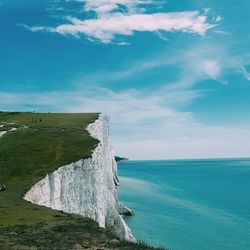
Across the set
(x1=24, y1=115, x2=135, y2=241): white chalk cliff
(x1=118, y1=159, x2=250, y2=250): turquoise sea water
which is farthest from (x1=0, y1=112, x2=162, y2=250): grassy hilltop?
(x1=118, y1=159, x2=250, y2=250): turquoise sea water

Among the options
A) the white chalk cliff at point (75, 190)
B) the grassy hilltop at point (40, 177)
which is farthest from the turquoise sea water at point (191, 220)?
the grassy hilltop at point (40, 177)

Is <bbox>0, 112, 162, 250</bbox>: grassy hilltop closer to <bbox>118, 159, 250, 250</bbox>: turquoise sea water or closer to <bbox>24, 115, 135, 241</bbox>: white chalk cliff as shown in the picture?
<bbox>24, 115, 135, 241</bbox>: white chalk cliff

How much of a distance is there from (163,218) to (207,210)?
59.1ft

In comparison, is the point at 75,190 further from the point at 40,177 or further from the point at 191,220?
the point at 191,220

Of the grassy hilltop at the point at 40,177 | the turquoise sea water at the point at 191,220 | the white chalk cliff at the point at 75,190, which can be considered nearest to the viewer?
the grassy hilltop at the point at 40,177

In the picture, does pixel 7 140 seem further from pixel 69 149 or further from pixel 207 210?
pixel 207 210

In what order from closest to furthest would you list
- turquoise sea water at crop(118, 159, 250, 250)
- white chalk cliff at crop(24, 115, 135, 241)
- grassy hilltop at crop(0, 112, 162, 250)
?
1. grassy hilltop at crop(0, 112, 162, 250)
2. white chalk cliff at crop(24, 115, 135, 241)
3. turquoise sea water at crop(118, 159, 250, 250)

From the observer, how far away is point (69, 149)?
207 ft

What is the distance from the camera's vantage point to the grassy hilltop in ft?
87.2

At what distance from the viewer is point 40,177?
162 ft

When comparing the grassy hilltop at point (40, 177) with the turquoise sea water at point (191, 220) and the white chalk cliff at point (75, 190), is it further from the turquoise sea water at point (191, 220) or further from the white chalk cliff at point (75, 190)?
the turquoise sea water at point (191, 220)

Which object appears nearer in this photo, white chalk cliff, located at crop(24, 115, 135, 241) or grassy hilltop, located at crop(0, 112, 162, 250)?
grassy hilltop, located at crop(0, 112, 162, 250)

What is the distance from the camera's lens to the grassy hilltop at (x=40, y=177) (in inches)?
1047

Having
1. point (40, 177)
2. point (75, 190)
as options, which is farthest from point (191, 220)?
point (40, 177)
